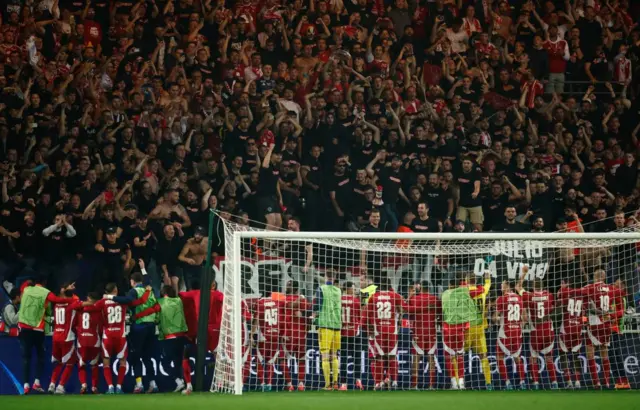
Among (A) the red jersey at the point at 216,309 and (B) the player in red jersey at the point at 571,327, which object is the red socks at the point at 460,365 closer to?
(B) the player in red jersey at the point at 571,327

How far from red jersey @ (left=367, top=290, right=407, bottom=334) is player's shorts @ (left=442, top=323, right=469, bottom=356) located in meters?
0.63

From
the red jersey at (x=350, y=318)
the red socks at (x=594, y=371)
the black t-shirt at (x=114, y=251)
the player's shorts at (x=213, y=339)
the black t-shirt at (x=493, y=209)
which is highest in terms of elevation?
the black t-shirt at (x=493, y=209)

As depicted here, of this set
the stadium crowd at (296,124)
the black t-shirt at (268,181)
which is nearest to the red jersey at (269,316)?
the stadium crowd at (296,124)

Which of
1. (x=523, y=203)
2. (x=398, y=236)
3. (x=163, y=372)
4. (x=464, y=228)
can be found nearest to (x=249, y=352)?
(x=163, y=372)

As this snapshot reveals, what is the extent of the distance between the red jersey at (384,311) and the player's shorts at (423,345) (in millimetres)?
289

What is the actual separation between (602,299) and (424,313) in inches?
94.5

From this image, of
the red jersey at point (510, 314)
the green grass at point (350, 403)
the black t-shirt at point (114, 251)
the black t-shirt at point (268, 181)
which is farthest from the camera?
the black t-shirt at point (268, 181)

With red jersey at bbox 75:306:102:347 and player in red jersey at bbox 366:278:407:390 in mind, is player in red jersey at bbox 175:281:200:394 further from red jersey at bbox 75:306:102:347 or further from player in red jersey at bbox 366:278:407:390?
player in red jersey at bbox 366:278:407:390

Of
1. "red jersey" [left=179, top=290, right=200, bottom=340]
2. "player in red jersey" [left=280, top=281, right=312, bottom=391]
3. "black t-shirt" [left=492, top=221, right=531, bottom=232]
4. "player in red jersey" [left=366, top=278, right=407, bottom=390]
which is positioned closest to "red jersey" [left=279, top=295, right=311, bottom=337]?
"player in red jersey" [left=280, top=281, right=312, bottom=391]

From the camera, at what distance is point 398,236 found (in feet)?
38.0

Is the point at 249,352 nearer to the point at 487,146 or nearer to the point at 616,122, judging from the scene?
the point at 487,146

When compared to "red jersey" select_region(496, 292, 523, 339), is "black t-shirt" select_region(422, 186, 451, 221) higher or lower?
higher

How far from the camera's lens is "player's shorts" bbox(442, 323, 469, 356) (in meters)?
13.2

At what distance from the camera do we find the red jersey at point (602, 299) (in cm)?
1352
